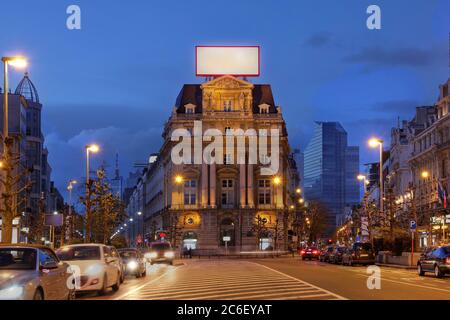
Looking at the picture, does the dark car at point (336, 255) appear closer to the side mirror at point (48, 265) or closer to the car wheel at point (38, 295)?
the side mirror at point (48, 265)

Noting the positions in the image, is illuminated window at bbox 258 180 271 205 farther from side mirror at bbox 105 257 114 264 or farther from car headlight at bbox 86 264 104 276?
car headlight at bbox 86 264 104 276

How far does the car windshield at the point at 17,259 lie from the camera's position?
16.6m

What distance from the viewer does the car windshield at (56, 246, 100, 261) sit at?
25875 mm

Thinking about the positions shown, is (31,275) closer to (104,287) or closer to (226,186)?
(104,287)

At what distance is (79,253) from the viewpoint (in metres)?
26.3

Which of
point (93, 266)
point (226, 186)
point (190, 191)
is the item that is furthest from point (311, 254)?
point (93, 266)

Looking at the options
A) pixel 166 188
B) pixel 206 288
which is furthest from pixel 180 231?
pixel 206 288

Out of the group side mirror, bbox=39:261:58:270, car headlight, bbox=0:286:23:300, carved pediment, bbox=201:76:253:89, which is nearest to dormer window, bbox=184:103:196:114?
carved pediment, bbox=201:76:253:89

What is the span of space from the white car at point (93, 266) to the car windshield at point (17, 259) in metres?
6.97

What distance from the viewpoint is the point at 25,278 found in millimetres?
15297

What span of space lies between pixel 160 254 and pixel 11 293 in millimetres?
47946

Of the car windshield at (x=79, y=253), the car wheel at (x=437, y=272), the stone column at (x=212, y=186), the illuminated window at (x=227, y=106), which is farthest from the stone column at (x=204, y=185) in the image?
the car windshield at (x=79, y=253)
